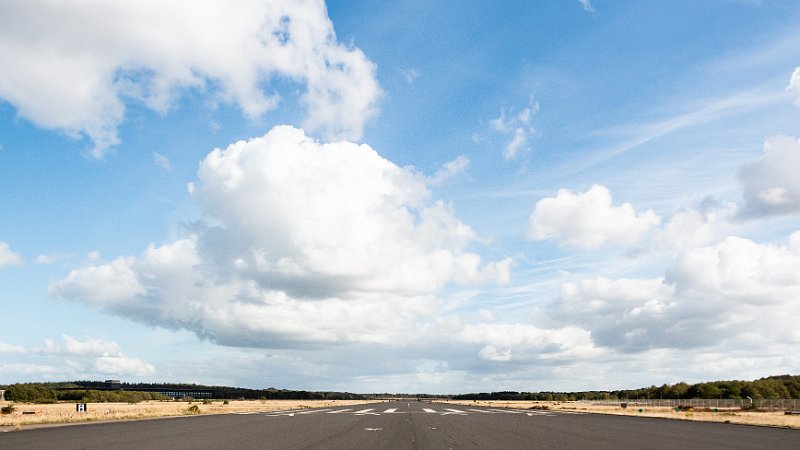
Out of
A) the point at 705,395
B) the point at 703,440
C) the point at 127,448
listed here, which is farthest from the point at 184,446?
the point at 705,395

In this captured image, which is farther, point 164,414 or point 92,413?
point 164,414

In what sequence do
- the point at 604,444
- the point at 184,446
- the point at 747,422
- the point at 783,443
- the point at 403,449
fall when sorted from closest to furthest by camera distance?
the point at 403,449
the point at 184,446
the point at 604,444
the point at 783,443
the point at 747,422

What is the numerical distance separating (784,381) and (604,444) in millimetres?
197217

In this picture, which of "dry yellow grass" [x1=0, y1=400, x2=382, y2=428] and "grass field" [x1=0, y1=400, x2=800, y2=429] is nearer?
"dry yellow grass" [x1=0, y1=400, x2=382, y2=428]

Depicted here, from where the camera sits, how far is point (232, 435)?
35438 mm

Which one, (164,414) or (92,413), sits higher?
(92,413)

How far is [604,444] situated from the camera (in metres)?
30.0

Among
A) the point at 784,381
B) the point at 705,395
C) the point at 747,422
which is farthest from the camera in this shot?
the point at 784,381

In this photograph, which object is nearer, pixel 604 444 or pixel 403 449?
pixel 403 449

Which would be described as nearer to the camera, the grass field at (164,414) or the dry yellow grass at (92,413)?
the dry yellow grass at (92,413)

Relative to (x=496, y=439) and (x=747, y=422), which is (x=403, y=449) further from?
(x=747, y=422)

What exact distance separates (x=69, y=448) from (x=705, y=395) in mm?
176997

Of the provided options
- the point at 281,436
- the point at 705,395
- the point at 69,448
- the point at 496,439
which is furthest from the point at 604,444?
the point at 705,395

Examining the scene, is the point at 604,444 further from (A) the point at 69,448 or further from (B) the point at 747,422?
(B) the point at 747,422
